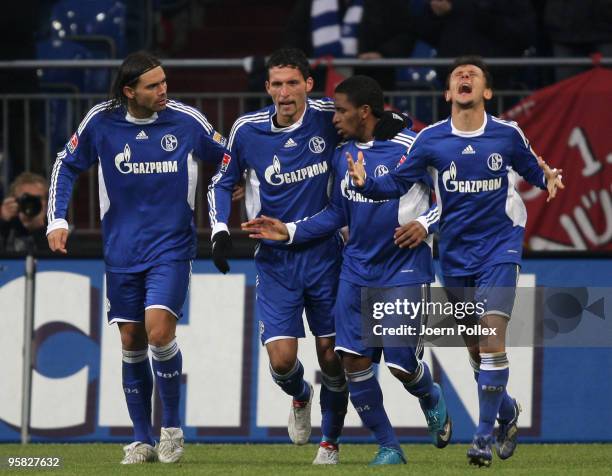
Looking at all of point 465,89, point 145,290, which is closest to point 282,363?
point 145,290

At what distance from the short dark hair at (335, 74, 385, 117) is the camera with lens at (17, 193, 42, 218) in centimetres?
325

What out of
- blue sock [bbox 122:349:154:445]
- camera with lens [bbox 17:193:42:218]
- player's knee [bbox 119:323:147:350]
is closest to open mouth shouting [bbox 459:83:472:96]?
player's knee [bbox 119:323:147:350]

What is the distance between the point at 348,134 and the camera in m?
9.73

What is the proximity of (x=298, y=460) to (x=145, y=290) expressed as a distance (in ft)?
4.68

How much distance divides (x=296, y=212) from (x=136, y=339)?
1307 millimetres

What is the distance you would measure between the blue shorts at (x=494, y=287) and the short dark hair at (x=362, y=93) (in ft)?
3.69

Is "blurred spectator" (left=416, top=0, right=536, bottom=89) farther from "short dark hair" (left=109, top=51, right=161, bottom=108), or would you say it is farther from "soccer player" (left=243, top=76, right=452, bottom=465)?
"short dark hair" (left=109, top=51, right=161, bottom=108)

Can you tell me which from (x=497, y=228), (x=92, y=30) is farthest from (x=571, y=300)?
(x=92, y=30)

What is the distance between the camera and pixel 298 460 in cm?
1021

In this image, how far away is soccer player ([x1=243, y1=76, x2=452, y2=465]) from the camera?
9586 millimetres

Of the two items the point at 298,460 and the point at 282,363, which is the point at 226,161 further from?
the point at 298,460

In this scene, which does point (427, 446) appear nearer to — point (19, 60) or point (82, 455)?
point (82, 455)

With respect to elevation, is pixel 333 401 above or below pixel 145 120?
below

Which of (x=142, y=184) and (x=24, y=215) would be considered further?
(x=24, y=215)
